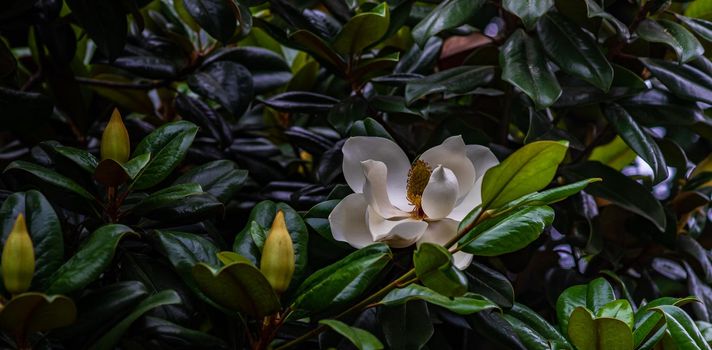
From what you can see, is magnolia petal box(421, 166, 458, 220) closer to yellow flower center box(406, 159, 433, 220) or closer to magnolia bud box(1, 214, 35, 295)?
yellow flower center box(406, 159, 433, 220)

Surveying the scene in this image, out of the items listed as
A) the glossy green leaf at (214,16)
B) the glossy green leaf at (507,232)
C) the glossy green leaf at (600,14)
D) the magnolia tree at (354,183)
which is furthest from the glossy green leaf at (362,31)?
the glossy green leaf at (507,232)

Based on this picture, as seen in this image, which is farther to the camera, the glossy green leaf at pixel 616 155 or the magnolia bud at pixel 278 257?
the glossy green leaf at pixel 616 155

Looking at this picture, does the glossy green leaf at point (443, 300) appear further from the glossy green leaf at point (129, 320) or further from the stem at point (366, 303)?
the glossy green leaf at point (129, 320)

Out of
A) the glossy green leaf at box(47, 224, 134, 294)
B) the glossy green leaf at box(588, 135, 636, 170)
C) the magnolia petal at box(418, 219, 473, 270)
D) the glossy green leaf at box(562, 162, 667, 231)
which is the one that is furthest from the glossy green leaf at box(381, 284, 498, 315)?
the glossy green leaf at box(588, 135, 636, 170)

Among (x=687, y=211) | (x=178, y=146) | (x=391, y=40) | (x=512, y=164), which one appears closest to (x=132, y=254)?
(x=178, y=146)

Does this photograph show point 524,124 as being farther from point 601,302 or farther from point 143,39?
point 143,39

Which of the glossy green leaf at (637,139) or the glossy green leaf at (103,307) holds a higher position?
the glossy green leaf at (103,307)
